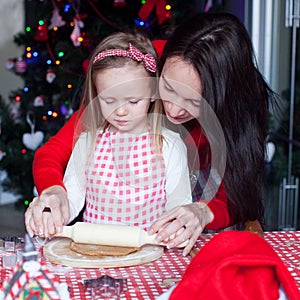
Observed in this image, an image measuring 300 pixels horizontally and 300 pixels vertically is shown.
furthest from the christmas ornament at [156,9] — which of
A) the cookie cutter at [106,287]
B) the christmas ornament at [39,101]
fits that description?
the cookie cutter at [106,287]

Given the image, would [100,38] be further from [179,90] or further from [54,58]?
[179,90]

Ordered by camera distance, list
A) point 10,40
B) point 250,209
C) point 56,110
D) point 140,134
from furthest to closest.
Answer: point 10,40, point 56,110, point 140,134, point 250,209

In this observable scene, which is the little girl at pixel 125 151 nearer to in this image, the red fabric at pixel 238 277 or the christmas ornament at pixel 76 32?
the red fabric at pixel 238 277

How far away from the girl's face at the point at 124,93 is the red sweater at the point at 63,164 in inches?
7.3

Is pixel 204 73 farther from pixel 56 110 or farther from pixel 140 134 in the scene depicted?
pixel 56 110

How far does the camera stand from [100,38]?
345cm

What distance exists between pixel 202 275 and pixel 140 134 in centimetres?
79

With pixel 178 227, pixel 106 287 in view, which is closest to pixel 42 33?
pixel 178 227

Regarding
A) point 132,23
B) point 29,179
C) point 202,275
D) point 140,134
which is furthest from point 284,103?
point 202,275

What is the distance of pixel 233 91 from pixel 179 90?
0.42 ft

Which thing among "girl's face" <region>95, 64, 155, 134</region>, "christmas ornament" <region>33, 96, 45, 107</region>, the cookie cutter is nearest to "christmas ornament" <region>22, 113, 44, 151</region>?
"christmas ornament" <region>33, 96, 45, 107</region>

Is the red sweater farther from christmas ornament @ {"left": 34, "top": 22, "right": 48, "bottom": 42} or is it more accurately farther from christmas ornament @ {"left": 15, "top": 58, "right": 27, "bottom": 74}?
christmas ornament @ {"left": 15, "top": 58, "right": 27, "bottom": 74}

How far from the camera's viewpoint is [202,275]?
43.1 inches

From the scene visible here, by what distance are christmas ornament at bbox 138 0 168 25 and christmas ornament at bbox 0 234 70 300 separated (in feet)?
7.71
